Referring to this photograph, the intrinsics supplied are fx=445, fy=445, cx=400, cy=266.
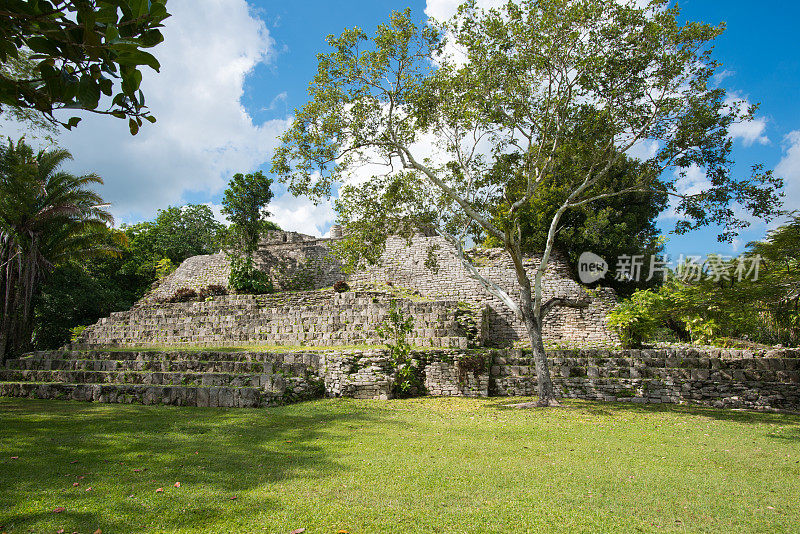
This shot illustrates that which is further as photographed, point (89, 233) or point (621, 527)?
point (89, 233)

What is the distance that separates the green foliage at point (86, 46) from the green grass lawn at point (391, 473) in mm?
2834

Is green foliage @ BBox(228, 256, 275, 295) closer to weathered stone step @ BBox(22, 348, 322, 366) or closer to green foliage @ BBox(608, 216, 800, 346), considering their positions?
weathered stone step @ BBox(22, 348, 322, 366)

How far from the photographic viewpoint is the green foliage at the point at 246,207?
2238cm

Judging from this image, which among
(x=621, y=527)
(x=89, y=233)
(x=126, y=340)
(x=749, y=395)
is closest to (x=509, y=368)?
(x=749, y=395)

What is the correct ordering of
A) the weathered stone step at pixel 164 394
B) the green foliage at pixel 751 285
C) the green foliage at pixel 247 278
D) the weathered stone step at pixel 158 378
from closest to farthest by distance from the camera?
the green foliage at pixel 751 285, the weathered stone step at pixel 164 394, the weathered stone step at pixel 158 378, the green foliage at pixel 247 278

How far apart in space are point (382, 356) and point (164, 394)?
15.1 ft

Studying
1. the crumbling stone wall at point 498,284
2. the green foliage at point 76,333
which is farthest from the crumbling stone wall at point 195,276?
the crumbling stone wall at point 498,284

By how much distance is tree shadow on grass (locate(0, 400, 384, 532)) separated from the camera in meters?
3.30

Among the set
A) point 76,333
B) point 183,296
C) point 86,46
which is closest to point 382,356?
point 86,46

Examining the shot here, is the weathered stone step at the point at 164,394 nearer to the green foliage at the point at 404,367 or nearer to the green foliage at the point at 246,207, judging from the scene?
the green foliage at the point at 404,367

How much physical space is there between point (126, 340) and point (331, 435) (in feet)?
51.8

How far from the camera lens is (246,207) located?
2250 cm

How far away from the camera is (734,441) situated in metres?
6.29

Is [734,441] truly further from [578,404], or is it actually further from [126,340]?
[126,340]
